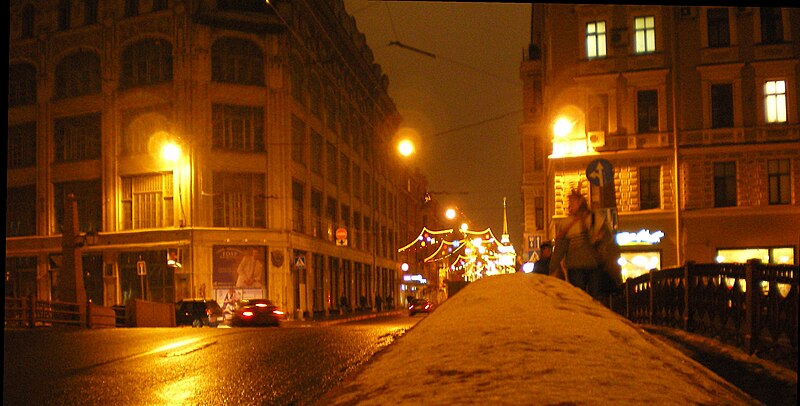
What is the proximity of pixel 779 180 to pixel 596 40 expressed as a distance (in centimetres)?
935

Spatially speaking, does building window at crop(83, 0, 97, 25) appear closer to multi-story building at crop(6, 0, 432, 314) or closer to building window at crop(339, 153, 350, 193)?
multi-story building at crop(6, 0, 432, 314)

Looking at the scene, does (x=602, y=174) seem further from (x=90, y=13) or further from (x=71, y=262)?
(x=90, y=13)

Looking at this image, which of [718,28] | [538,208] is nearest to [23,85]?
[538,208]

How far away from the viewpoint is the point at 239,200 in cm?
4047

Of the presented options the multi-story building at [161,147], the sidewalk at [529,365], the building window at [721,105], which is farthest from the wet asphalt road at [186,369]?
the multi-story building at [161,147]

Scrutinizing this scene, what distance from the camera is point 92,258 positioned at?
132ft

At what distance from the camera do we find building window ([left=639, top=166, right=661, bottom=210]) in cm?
3322

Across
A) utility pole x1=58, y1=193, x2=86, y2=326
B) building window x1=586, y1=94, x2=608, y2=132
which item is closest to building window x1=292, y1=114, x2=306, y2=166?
building window x1=586, y1=94, x2=608, y2=132

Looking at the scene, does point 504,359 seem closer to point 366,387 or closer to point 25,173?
point 366,387

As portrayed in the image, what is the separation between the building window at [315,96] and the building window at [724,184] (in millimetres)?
23008

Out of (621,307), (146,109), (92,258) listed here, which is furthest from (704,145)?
(92,258)

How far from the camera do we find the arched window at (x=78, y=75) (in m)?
40.9

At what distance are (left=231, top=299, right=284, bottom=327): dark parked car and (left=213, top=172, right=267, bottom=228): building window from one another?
28.9 feet

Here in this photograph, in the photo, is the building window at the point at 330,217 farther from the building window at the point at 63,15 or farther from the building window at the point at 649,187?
the building window at the point at 649,187
